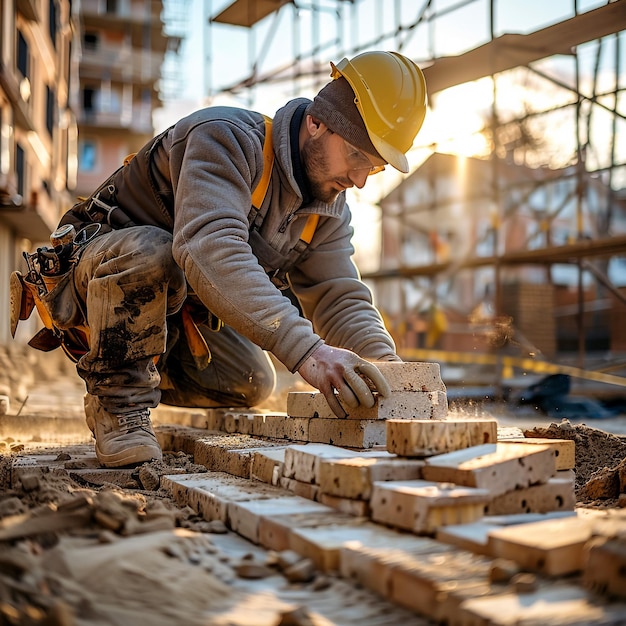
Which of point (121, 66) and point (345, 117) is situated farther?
point (121, 66)

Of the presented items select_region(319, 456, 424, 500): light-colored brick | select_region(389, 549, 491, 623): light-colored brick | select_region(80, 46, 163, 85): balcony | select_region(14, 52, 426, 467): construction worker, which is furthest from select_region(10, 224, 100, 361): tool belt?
select_region(80, 46, 163, 85): balcony

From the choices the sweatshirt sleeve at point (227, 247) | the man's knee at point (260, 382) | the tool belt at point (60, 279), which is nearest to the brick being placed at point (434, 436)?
the sweatshirt sleeve at point (227, 247)

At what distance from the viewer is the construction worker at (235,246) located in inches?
111

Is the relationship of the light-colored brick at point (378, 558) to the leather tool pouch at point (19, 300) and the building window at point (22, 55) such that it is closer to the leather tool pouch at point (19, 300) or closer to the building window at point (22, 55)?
the leather tool pouch at point (19, 300)

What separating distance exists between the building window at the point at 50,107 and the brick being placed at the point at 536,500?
20548 mm

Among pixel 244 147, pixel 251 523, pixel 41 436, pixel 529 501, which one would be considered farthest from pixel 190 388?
pixel 529 501

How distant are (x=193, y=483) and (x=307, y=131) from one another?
1578mm

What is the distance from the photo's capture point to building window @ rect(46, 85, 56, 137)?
20.2 m

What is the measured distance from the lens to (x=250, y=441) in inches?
132

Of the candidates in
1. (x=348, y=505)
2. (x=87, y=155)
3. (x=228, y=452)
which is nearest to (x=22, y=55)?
(x=228, y=452)

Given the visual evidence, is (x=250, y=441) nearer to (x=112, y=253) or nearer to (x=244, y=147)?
(x=112, y=253)

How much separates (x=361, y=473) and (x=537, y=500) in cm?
49

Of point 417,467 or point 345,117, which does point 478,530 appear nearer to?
point 417,467

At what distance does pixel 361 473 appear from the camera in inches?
80.4
